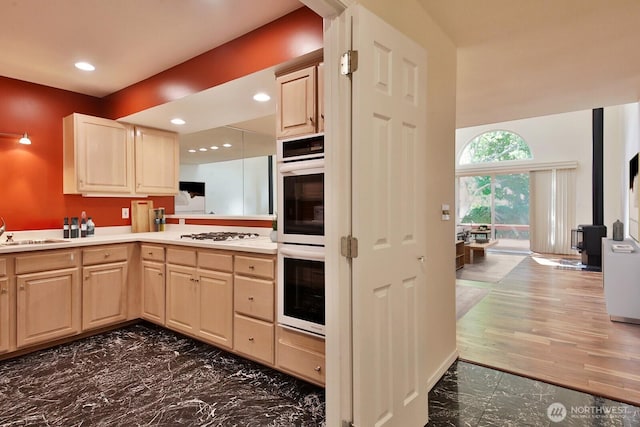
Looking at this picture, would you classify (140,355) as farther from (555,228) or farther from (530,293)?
(555,228)

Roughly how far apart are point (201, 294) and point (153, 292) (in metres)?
0.77

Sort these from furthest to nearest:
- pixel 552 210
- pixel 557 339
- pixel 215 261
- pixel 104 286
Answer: pixel 552 210 → pixel 104 286 → pixel 557 339 → pixel 215 261

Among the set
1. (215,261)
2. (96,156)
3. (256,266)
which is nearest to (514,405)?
(256,266)

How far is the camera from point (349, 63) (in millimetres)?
1457

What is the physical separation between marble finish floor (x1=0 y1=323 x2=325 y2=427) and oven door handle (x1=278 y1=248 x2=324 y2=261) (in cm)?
89

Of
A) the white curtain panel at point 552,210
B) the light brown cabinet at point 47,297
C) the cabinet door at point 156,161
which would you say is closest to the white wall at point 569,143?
the white curtain panel at point 552,210

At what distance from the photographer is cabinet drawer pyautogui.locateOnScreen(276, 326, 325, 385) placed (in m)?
2.12

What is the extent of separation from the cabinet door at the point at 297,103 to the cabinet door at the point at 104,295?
220cm

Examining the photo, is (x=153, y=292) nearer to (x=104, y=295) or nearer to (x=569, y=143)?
(x=104, y=295)

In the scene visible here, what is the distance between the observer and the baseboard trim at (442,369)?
87.7 inches

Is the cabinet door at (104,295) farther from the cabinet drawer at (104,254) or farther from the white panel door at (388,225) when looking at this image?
the white panel door at (388,225)

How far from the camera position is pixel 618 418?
1923 millimetres

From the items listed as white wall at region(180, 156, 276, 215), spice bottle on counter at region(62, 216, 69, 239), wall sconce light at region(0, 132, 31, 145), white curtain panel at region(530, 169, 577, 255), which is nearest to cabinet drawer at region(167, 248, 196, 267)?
spice bottle on counter at region(62, 216, 69, 239)

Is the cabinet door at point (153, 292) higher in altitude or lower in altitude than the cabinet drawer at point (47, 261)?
lower
